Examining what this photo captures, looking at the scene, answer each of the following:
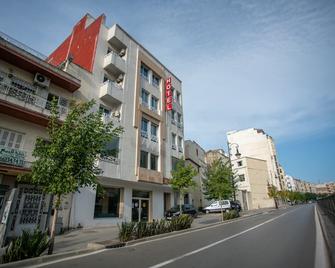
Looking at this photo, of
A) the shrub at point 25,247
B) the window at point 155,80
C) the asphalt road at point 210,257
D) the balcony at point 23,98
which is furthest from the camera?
the window at point 155,80

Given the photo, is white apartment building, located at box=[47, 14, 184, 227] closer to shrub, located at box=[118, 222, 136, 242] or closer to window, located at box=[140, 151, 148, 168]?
window, located at box=[140, 151, 148, 168]

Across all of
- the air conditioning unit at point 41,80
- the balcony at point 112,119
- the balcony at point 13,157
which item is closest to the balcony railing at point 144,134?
the balcony at point 112,119

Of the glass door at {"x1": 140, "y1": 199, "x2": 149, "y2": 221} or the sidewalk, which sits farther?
the glass door at {"x1": 140, "y1": 199, "x2": 149, "y2": 221}

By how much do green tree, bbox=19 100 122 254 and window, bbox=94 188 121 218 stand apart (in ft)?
34.8

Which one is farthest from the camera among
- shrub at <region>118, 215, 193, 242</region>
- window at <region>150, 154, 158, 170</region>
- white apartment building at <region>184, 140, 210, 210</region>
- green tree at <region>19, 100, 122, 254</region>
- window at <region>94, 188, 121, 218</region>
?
white apartment building at <region>184, 140, 210, 210</region>

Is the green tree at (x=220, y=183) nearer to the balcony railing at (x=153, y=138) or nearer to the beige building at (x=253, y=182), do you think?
the balcony railing at (x=153, y=138)

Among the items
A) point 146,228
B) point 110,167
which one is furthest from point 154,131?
point 146,228

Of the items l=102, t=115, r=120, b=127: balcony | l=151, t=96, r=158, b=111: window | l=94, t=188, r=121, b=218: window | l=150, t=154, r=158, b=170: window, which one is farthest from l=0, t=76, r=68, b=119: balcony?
l=151, t=96, r=158, b=111: window

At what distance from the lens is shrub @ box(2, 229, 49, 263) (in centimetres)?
630

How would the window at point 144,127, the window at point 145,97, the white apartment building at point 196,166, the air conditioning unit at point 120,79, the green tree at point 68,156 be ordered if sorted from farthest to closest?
1. the white apartment building at point 196,166
2. the window at point 145,97
3. the window at point 144,127
4. the air conditioning unit at point 120,79
5. the green tree at point 68,156

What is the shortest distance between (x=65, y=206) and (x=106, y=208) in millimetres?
4233

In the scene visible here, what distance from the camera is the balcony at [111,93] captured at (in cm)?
2048

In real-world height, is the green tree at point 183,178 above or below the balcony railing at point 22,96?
below

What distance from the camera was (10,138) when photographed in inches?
564
